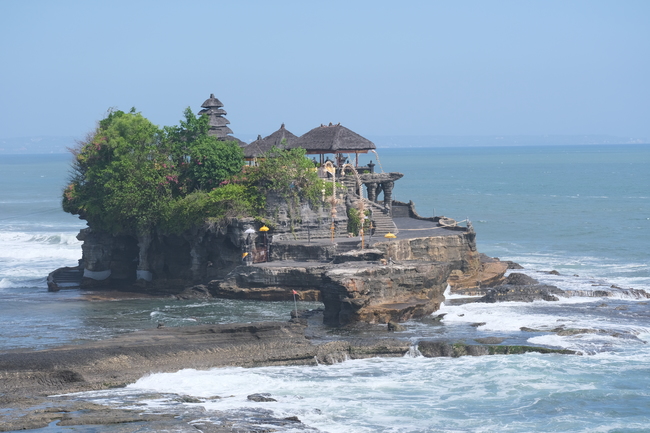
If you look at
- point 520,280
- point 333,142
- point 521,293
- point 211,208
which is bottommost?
point 521,293

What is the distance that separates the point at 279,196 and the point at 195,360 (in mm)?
14790

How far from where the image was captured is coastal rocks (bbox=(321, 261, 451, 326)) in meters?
34.4

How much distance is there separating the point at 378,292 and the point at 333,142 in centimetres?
1415

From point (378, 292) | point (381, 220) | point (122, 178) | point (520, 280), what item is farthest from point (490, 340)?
point (122, 178)

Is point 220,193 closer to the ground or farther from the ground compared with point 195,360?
farther from the ground

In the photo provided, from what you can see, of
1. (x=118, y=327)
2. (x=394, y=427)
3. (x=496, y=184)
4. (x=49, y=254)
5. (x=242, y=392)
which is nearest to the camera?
(x=394, y=427)

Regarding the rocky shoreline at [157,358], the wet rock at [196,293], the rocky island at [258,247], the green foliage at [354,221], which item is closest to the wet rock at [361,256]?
the rocky island at [258,247]

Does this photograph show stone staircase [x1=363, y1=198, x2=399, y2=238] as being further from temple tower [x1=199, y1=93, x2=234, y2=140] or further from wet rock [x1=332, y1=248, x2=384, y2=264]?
temple tower [x1=199, y1=93, x2=234, y2=140]

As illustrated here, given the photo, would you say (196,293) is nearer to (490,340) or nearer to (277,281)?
(277,281)

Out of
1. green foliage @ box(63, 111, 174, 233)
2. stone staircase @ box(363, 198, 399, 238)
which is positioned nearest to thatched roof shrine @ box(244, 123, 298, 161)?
green foliage @ box(63, 111, 174, 233)

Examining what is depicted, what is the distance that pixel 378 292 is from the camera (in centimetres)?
3538

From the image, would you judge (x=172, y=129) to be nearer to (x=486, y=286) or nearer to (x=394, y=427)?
(x=486, y=286)

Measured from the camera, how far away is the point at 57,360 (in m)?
27.8

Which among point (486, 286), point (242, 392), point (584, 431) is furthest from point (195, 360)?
point (486, 286)
